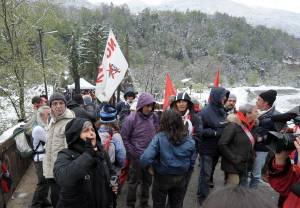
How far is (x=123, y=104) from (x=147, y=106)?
252 cm

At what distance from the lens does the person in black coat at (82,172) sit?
2627 millimetres

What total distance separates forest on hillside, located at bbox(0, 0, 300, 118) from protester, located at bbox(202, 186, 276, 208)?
11.0 meters

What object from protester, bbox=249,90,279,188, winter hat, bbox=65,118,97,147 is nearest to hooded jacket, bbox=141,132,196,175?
winter hat, bbox=65,118,97,147

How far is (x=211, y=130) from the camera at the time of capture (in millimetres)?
4738

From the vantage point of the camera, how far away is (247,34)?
163500 mm

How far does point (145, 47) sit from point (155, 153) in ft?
387

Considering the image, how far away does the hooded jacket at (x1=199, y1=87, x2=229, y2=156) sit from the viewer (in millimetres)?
4711

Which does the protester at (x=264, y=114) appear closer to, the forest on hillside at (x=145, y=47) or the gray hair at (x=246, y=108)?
the gray hair at (x=246, y=108)

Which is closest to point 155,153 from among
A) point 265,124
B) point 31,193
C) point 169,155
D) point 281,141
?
point 169,155

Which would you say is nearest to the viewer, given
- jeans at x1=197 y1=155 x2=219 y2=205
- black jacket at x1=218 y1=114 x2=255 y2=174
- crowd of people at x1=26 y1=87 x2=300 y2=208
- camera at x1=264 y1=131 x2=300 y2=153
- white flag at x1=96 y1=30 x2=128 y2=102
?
camera at x1=264 y1=131 x2=300 y2=153

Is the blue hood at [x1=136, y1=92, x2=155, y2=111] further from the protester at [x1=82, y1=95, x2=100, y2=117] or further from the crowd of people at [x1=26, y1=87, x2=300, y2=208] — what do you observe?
the protester at [x1=82, y1=95, x2=100, y2=117]

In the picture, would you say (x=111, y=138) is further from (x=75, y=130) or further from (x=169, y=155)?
(x=75, y=130)

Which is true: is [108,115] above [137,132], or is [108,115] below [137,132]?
above

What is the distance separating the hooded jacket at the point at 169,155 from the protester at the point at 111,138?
274mm
